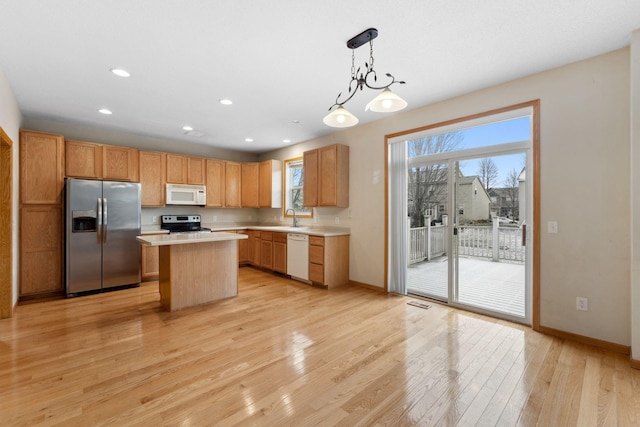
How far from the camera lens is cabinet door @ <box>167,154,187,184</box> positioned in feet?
17.9

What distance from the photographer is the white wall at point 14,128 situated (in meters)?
3.03

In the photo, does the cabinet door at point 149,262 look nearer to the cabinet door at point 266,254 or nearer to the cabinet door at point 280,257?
the cabinet door at point 266,254

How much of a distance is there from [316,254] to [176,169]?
3268 mm

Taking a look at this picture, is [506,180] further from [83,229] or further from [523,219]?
[83,229]

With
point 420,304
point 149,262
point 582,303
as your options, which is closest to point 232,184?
point 149,262

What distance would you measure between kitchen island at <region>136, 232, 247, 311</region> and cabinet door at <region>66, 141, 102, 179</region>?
1.85m

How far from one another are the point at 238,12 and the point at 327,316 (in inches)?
120

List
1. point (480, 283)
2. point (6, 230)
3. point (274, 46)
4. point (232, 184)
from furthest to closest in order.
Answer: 1. point (232, 184)
2. point (480, 283)
3. point (6, 230)
4. point (274, 46)

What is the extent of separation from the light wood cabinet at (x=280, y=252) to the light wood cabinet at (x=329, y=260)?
736 millimetres

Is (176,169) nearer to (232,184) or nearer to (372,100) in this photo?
(232,184)

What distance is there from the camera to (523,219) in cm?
322

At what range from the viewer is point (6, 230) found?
3.33 metres

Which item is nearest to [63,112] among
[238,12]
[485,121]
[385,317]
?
[238,12]

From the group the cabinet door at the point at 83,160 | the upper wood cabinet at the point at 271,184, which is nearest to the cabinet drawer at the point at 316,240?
the upper wood cabinet at the point at 271,184
